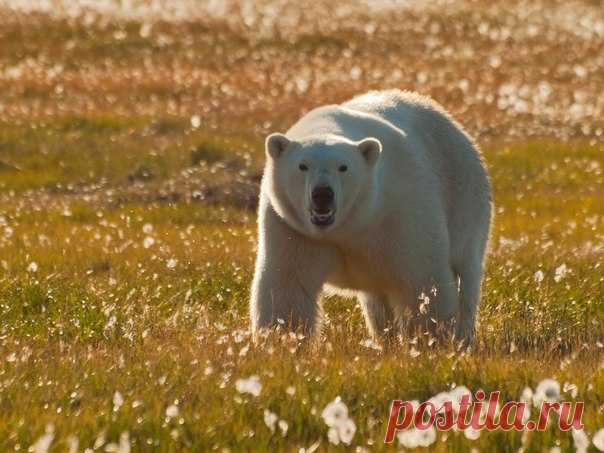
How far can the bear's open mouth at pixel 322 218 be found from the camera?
723 cm

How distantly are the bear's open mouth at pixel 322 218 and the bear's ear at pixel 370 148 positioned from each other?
1.62ft

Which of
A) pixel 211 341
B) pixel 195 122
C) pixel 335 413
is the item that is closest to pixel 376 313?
pixel 211 341

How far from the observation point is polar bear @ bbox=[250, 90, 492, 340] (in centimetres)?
747

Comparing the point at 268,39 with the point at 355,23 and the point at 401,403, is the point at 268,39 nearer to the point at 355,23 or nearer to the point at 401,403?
the point at 355,23

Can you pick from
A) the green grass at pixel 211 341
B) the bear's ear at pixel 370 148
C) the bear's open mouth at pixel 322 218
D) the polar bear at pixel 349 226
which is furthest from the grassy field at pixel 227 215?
the bear's ear at pixel 370 148

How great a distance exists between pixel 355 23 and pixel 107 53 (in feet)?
29.8

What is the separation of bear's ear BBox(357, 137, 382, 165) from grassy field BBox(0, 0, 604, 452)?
110 centimetres

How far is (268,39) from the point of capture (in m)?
34.0

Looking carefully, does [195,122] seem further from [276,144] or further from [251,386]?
[251,386]

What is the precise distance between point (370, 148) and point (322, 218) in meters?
0.59

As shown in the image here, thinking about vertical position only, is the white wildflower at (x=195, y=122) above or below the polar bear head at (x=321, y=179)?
below

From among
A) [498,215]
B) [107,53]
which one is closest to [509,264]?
[498,215]

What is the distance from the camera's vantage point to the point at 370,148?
7547 mm

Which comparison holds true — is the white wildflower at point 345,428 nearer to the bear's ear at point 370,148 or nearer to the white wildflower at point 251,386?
the white wildflower at point 251,386
